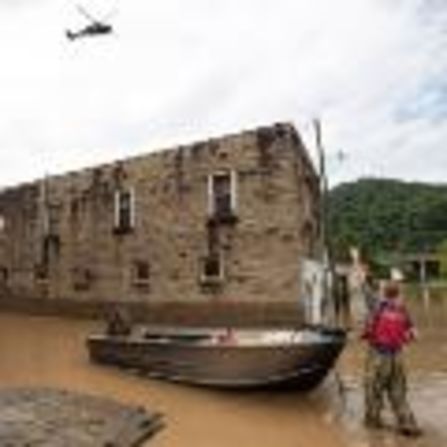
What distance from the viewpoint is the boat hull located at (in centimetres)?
1510

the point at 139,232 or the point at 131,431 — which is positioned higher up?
the point at 139,232

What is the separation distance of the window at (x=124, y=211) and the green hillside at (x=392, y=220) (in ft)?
97.1

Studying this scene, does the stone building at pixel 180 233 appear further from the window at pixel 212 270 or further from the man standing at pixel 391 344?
the man standing at pixel 391 344

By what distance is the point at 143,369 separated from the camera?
17.7 m

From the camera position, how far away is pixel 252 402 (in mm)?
15492

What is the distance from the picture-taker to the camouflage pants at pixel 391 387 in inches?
487

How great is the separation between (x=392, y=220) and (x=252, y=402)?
5338 centimetres

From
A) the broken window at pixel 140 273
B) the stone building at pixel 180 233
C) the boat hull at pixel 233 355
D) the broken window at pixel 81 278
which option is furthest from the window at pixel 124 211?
the boat hull at pixel 233 355

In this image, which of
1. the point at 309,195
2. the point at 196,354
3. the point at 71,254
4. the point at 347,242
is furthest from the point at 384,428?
the point at 347,242

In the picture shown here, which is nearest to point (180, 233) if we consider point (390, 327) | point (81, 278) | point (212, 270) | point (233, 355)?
point (212, 270)

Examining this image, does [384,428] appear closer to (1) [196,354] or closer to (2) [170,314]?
(1) [196,354]

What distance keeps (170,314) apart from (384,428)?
615 inches

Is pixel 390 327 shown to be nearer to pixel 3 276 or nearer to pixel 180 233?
pixel 180 233

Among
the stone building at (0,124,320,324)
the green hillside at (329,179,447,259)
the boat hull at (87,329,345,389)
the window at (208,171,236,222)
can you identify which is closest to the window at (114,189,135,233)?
the stone building at (0,124,320,324)
